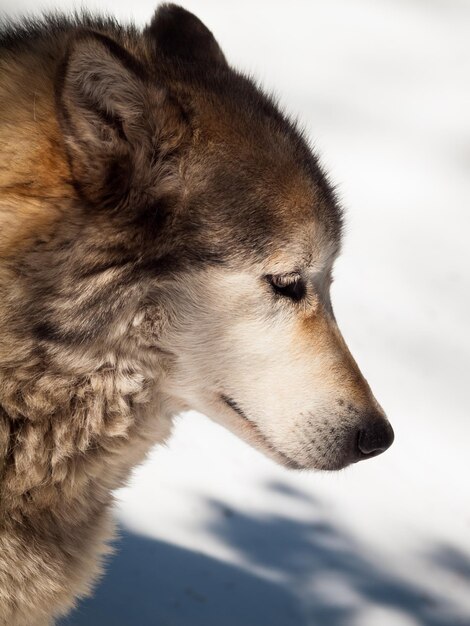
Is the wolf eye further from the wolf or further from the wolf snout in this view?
the wolf snout

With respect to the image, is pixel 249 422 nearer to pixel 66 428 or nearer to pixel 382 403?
pixel 66 428

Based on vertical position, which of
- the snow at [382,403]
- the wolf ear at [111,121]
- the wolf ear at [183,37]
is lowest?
the snow at [382,403]

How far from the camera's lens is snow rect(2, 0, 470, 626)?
3.13m

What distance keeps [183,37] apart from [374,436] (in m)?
1.27

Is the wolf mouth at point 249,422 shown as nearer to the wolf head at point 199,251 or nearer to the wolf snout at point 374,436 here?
the wolf head at point 199,251

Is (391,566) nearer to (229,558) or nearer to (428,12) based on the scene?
(229,558)

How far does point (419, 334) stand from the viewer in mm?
4559

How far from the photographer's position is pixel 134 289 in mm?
2242

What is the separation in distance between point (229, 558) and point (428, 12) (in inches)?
149

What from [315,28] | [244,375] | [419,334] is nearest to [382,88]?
[315,28]

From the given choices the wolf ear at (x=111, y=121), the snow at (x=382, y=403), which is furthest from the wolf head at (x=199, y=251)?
the snow at (x=382, y=403)

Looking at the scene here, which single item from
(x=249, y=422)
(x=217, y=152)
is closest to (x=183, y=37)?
(x=217, y=152)

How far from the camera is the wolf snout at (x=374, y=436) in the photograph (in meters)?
2.46

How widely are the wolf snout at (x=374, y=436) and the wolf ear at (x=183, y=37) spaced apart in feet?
3.60
